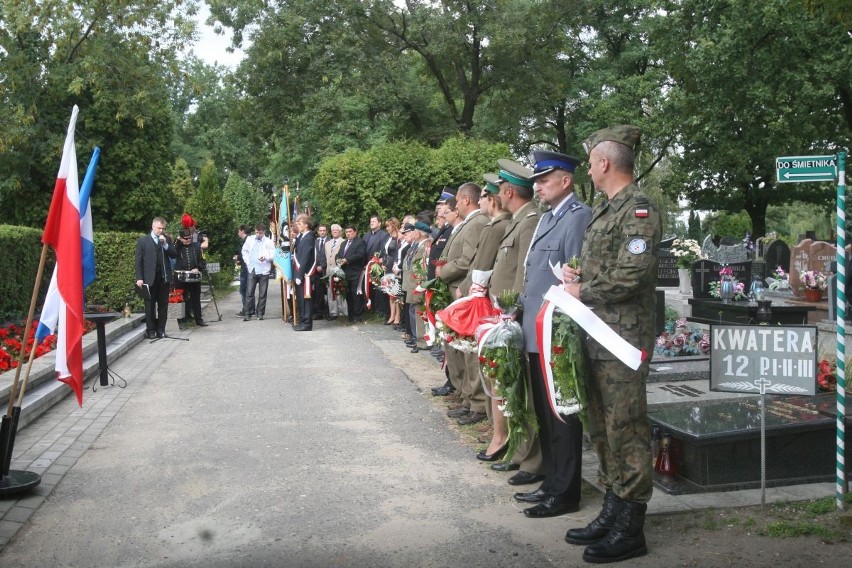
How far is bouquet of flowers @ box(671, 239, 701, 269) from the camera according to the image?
16094mm

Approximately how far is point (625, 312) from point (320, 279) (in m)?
12.9

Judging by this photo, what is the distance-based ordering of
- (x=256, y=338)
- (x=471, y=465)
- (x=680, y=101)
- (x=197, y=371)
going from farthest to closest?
(x=680, y=101)
(x=256, y=338)
(x=197, y=371)
(x=471, y=465)

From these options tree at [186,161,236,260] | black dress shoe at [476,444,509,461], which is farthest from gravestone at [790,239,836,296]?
tree at [186,161,236,260]

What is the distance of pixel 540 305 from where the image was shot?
210 inches

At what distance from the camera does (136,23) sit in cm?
2269

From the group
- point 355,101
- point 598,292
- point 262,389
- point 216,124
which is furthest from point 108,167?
point 216,124

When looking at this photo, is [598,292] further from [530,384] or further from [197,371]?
[197,371]

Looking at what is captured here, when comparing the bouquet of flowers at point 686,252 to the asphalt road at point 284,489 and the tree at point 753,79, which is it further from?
the tree at point 753,79

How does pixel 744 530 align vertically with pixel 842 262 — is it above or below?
below

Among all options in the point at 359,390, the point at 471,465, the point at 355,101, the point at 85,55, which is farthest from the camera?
the point at 355,101

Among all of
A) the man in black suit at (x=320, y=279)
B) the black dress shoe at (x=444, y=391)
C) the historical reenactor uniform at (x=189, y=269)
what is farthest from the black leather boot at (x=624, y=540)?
the historical reenactor uniform at (x=189, y=269)

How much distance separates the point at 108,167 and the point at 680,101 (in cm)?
1936

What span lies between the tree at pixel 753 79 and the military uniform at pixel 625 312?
20627 mm

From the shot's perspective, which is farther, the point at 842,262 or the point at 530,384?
the point at 530,384
